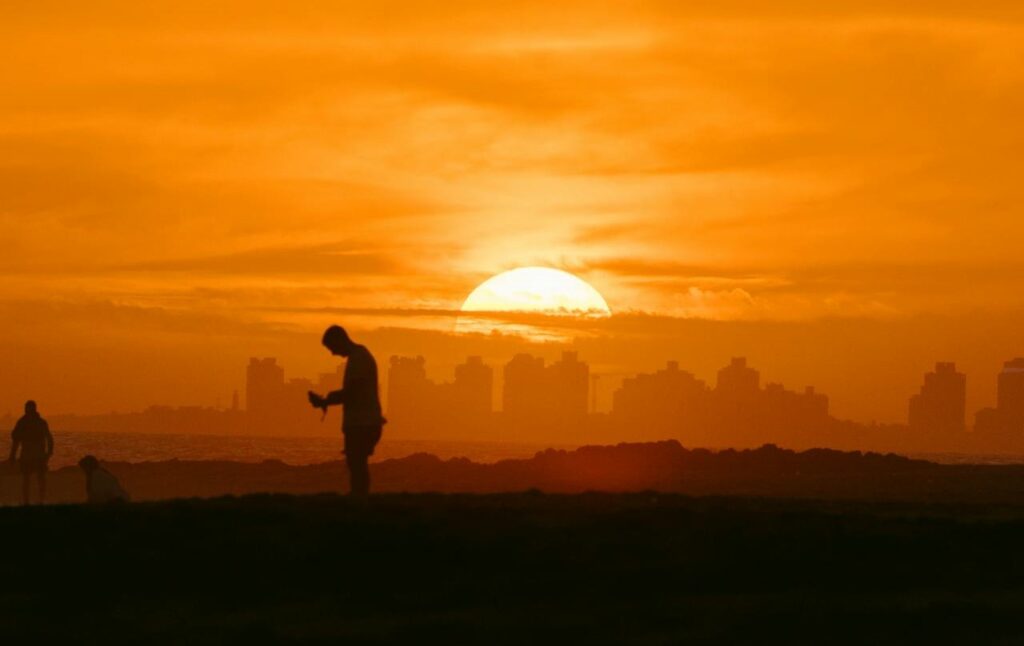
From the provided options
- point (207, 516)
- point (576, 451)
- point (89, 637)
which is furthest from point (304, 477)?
point (89, 637)

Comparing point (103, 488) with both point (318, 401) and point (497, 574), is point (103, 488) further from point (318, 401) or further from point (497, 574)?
point (497, 574)

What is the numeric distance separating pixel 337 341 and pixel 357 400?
0.68m

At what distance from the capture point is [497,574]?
1416 cm

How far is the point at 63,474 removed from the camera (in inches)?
2122

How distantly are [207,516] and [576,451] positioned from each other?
33486mm

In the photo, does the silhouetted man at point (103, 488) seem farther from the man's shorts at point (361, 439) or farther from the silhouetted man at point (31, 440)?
the silhouetted man at point (31, 440)

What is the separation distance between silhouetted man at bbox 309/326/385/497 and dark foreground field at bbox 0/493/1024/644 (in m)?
1.12

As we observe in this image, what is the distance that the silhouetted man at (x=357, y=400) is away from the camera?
17859mm

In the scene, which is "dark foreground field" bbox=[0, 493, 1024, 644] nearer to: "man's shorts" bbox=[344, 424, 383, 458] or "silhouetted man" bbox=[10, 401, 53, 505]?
"man's shorts" bbox=[344, 424, 383, 458]

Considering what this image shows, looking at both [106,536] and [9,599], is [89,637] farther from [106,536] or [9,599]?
[106,536]

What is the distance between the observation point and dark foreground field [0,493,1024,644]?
12.5 m

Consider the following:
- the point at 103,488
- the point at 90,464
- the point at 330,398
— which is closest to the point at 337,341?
the point at 330,398

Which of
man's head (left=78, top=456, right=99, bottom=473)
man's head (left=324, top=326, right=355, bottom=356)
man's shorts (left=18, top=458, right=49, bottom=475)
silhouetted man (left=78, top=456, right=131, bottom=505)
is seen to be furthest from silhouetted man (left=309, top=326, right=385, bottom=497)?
man's shorts (left=18, top=458, right=49, bottom=475)

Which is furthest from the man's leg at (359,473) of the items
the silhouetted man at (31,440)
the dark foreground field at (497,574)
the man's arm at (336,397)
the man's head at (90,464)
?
the silhouetted man at (31,440)
